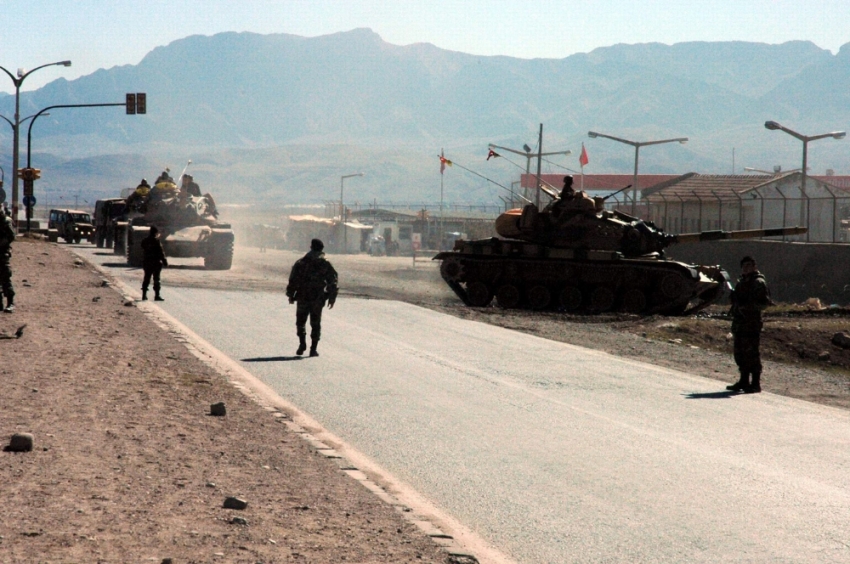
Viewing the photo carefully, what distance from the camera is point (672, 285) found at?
2720cm

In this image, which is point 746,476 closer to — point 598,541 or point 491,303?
point 598,541

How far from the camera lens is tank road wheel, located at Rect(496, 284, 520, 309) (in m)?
29.3

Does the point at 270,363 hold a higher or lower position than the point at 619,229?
lower

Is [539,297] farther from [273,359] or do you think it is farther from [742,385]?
[742,385]

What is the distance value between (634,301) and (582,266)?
4.97 ft

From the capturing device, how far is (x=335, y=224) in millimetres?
86938

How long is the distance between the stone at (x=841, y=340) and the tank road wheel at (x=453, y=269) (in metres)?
A: 11.4

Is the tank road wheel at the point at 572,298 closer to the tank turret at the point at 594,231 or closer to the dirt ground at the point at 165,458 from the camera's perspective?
the tank turret at the point at 594,231

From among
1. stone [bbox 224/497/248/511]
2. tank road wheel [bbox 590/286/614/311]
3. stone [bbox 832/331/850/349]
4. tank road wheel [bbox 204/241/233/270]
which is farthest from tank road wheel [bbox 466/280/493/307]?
stone [bbox 224/497/248/511]

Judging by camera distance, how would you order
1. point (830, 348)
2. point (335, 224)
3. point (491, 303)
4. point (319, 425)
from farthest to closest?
point (335, 224), point (491, 303), point (830, 348), point (319, 425)

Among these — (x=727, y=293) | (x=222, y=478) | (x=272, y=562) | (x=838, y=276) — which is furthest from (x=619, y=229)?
(x=272, y=562)

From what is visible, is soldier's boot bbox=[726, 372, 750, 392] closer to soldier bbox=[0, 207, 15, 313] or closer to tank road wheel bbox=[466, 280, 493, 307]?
soldier bbox=[0, 207, 15, 313]

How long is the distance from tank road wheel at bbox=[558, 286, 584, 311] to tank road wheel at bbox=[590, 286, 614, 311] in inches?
12.4

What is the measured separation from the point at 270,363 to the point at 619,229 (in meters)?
15.4
